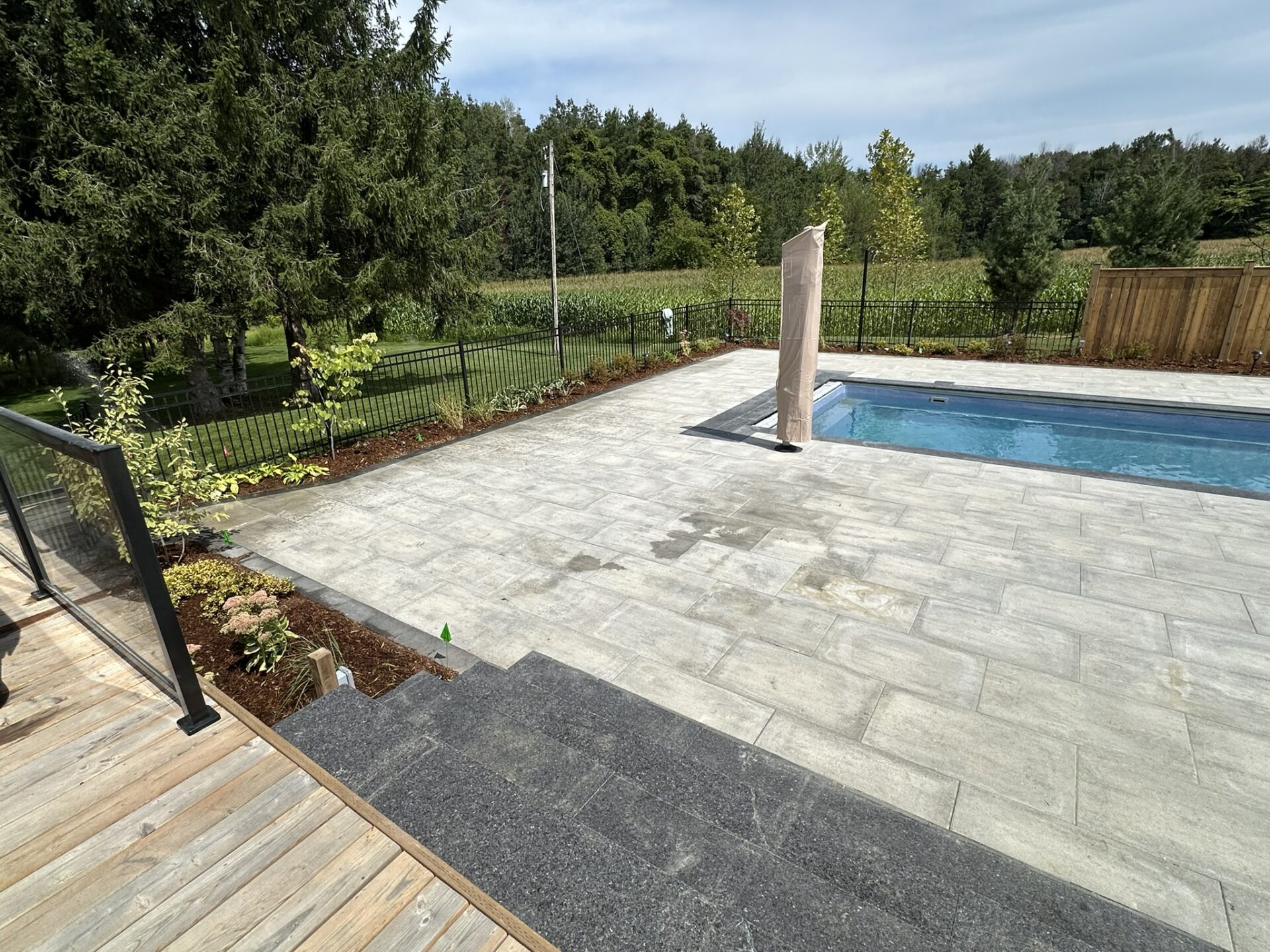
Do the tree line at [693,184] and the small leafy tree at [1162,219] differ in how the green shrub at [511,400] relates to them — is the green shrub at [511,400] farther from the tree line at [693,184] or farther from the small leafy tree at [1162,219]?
the tree line at [693,184]

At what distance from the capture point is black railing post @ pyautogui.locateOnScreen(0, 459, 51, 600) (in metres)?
3.26

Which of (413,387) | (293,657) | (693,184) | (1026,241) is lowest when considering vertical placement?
(413,387)

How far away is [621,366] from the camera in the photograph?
11.9 m

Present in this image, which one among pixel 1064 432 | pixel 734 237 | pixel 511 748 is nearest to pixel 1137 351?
pixel 1064 432

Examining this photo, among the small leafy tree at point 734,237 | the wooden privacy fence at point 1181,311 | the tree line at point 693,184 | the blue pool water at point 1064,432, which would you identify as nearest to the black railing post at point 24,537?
the blue pool water at point 1064,432

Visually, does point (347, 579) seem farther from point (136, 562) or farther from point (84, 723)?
point (136, 562)

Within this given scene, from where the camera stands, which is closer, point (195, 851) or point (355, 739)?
point (195, 851)

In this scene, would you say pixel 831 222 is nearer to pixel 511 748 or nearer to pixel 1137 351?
pixel 1137 351

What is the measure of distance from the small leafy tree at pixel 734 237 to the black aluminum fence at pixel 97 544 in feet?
51.7

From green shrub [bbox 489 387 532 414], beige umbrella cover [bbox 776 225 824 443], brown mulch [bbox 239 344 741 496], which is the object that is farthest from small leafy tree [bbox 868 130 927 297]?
green shrub [bbox 489 387 532 414]

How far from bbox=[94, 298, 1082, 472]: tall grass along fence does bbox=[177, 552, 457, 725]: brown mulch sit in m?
4.32

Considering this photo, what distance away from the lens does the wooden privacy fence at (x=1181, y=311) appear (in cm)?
1038

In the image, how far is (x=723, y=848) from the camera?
7.06ft

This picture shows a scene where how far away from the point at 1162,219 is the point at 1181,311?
5375 millimetres
